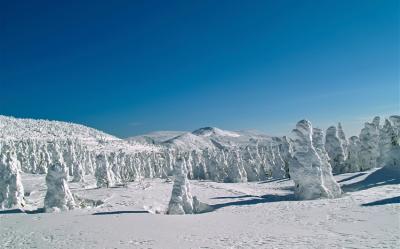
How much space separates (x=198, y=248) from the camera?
838 inches

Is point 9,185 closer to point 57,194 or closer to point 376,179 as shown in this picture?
point 57,194

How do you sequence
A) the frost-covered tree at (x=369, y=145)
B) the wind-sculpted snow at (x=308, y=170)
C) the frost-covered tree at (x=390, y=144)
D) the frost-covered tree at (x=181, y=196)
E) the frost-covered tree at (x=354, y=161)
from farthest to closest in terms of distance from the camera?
the frost-covered tree at (x=354, y=161) < the frost-covered tree at (x=369, y=145) < the frost-covered tree at (x=390, y=144) < the wind-sculpted snow at (x=308, y=170) < the frost-covered tree at (x=181, y=196)

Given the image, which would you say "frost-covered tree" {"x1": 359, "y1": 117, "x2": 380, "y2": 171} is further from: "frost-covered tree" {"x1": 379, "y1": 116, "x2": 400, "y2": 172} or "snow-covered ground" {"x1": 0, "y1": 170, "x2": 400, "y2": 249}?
"snow-covered ground" {"x1": 0, "y1": 170, "x2": 400, "y2": 249}

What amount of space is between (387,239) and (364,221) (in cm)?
522

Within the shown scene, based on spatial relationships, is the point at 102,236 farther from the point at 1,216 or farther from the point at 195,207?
the point at 1,216

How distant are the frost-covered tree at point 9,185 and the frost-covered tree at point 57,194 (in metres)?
7.18

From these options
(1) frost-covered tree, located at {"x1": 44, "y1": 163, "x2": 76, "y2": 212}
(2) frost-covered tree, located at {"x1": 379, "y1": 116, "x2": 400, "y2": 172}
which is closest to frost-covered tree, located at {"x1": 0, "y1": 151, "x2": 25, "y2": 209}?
(1) frost-covered tree, located at {"x1": 44, "y1": 163, "x2": 76, "y2": 212}

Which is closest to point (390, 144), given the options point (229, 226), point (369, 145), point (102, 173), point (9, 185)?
point (369, 145)

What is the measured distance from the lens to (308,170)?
41312mm

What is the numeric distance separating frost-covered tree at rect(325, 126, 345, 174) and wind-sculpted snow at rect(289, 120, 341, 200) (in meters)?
32.1

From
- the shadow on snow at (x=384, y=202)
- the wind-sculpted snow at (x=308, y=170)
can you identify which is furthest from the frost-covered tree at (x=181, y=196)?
the shadow on snow at (x=384, y=202)

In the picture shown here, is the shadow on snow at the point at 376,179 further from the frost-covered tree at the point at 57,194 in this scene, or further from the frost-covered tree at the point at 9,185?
the frost-covered tree at the point at 9,185

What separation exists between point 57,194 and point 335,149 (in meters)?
55.1

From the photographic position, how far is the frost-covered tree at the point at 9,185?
44.5m
